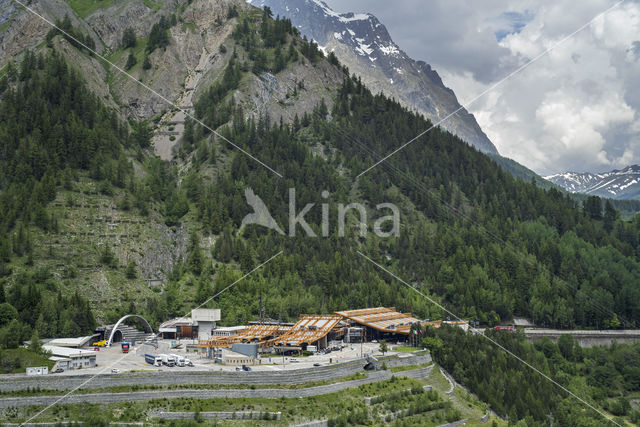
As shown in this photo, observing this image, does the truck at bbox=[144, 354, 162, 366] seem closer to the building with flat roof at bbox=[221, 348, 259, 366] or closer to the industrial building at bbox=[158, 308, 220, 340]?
the building with flat roof at bbox=[221, 348, 259, 366]

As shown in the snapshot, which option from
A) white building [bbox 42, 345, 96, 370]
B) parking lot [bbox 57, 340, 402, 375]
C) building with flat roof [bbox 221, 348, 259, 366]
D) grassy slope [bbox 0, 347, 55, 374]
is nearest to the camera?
grassy slope [bbox 0, 347, 55, 374]

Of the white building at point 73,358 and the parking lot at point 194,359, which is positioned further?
the parking lot at point 194,359

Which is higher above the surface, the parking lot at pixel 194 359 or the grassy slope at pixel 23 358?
the grassy slope at pixel 23 358

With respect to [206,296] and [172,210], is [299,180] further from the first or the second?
[206,296]

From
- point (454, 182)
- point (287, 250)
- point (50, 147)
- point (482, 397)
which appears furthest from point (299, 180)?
point (482, 397)

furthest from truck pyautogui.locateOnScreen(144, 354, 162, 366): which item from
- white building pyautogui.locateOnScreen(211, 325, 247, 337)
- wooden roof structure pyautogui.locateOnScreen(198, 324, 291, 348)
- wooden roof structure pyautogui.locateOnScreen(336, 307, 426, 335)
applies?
wooden roof structure pyautogui.locateOnScreen(336, 307, 426, 335)

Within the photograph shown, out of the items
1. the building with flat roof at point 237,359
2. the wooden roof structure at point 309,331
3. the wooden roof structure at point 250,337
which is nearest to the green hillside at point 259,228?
the wooden roof structure at point 309,331

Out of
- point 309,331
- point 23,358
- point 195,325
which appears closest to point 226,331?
point 195,325

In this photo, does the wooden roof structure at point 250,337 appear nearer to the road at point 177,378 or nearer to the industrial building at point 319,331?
the industrial building at point 319,331
